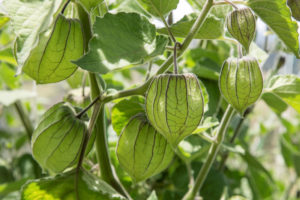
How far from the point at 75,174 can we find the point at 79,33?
188 mm

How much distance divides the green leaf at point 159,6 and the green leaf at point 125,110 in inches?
5.0

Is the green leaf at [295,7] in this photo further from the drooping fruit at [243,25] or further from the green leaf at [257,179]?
the green leaf at [257,179]

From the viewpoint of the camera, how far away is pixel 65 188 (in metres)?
0.52

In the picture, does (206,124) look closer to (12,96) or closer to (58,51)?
(58,51)

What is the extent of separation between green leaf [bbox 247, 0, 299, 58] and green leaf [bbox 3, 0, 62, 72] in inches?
9.2

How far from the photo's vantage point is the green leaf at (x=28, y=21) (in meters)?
0.34

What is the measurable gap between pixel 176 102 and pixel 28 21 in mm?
174

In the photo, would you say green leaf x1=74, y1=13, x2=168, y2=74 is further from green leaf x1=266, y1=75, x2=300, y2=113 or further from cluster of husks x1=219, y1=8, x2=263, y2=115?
green leaf x1=266, y1=75, x2=300, y2=113

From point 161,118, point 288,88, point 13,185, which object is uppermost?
point 161,118

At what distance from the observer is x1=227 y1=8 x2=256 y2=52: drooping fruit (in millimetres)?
458

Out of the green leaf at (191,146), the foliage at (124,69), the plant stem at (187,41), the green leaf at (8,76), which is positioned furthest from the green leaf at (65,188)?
the green leaf at (8,76)

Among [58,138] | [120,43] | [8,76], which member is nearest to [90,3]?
[120,43]

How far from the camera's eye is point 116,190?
553mm

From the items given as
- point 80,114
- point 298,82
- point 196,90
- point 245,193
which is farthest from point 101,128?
point 245,193
